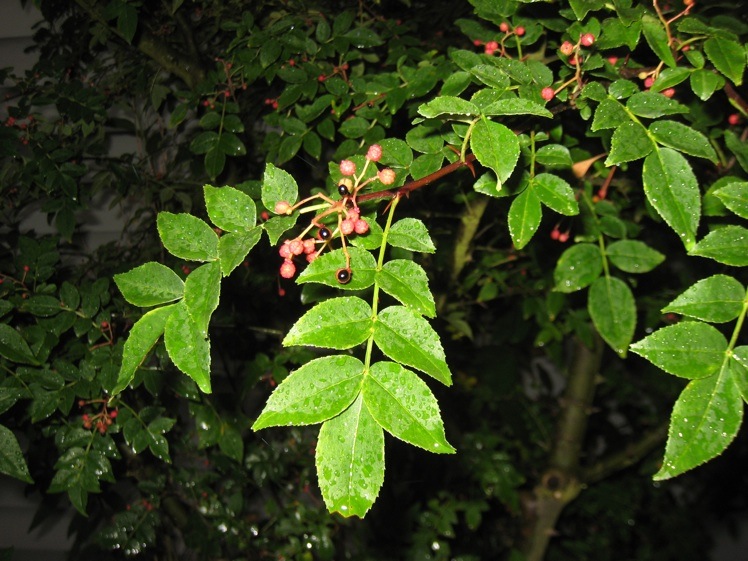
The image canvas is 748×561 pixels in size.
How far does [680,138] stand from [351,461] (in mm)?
413

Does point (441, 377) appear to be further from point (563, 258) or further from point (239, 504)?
point (239, 504)

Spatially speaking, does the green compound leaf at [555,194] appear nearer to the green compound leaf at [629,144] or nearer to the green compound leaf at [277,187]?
the green compound leaf at [629,144]

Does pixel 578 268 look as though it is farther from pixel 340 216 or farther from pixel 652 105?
pixel 340 216

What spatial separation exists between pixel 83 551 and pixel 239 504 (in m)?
0.61

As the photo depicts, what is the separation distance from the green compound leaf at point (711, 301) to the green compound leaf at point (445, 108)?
0.77 feet

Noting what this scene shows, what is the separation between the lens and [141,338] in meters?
0.53

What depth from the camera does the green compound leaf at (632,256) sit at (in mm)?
995

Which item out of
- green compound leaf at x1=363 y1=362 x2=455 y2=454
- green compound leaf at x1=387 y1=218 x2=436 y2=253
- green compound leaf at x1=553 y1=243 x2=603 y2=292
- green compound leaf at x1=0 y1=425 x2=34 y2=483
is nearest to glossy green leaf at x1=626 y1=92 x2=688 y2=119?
green compound leaf at x1=387 y1=218 x2=436 y2=253

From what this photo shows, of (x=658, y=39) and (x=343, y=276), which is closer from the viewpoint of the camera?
(x=343, y=276)

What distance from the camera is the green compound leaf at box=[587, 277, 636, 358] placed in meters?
0.91

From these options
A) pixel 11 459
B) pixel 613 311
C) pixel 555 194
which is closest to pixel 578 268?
pixel 613 311

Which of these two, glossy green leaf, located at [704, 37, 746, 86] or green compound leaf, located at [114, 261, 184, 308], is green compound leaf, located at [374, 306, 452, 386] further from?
glossy green leaf, located at [704, 37, 746, 86]

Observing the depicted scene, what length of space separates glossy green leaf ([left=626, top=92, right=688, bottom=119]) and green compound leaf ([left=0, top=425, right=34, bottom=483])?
0.71 m

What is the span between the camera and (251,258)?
4.83 ft
